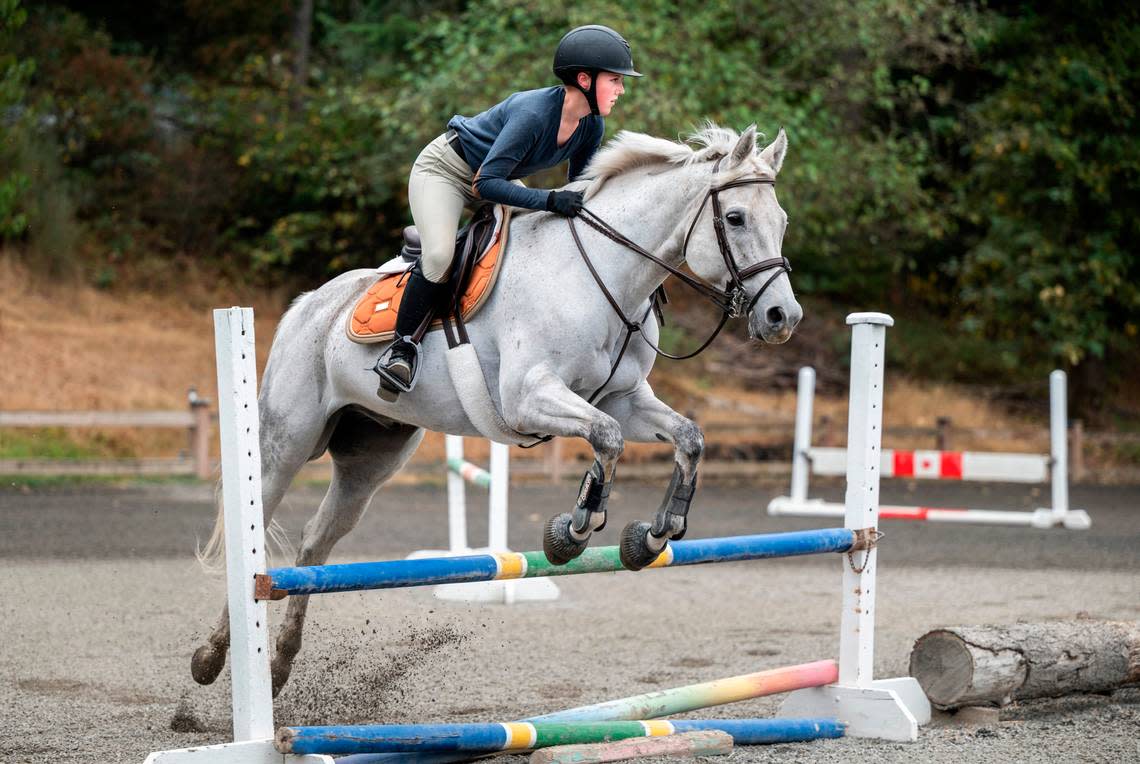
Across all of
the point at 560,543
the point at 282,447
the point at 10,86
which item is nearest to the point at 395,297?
the point at 282,447

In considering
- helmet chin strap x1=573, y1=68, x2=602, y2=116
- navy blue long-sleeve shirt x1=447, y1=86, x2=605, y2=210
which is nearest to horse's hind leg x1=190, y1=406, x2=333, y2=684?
navy blue long-sleeve shirt x1=447, y1=86, x2=605, y2=210

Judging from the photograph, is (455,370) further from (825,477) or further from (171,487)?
(825,477)

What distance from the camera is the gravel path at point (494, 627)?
448cm

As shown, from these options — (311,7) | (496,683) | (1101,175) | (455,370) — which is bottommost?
(496,683)

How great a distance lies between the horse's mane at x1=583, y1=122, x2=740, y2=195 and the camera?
4230mm

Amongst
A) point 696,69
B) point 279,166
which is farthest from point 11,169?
point 696,69

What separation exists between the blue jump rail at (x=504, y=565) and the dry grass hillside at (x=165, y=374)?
31.8 ft

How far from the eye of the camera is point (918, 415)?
1700 centimetres

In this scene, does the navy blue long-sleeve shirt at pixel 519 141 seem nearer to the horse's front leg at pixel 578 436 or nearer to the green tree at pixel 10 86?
the horse's front leg at pixel 578 436

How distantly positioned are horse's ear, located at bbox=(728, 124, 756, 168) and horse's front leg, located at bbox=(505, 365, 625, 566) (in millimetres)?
907

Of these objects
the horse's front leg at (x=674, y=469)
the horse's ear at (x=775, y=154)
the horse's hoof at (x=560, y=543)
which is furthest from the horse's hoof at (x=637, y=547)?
the horse's ear at (x=775, y=154)

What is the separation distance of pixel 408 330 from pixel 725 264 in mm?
1108

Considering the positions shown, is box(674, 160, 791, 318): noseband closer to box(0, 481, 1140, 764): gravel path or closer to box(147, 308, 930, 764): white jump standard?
box(147, 308, 930, 764): white jump standard

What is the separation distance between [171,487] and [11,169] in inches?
211
